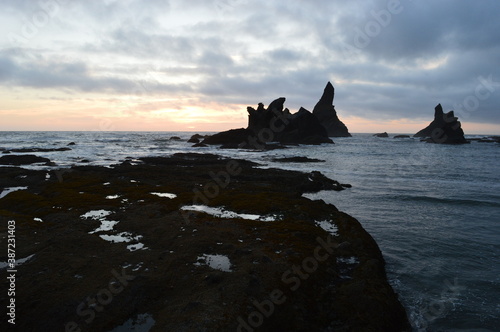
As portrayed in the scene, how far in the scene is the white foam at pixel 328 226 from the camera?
13.9 metres

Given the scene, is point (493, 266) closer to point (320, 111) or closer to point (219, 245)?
point (219, 245)

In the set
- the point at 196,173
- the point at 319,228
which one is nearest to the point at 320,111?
the point at 196,173

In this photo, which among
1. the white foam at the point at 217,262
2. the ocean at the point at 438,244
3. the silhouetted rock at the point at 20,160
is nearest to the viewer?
the ocean at the point at 438,244

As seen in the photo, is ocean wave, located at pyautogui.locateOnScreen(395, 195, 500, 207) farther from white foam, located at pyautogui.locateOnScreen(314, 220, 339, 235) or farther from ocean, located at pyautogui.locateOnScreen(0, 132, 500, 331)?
white foam, located at pyautogui.locateOnScreen(314, 220, 339, 235)

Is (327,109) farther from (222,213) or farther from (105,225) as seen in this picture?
(105,225)

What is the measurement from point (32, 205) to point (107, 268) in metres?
11.1

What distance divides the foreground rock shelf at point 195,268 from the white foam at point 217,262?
0.12ft

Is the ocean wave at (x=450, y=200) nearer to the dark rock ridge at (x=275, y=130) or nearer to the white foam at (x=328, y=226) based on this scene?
the white foam at (x=328, y=226)

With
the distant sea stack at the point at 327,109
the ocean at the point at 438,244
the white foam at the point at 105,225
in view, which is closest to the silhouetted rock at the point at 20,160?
the white foam at the point at 105,225

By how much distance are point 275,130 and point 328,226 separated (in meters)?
104

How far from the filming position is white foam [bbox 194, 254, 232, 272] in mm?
9566

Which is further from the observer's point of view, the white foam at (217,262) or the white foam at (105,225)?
the white foam at (105,225)

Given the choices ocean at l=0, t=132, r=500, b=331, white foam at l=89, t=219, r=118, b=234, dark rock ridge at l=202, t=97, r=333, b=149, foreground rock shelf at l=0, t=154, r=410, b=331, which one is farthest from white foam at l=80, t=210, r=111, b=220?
dark rock ridge at l=202, t=97, r=333, b=149

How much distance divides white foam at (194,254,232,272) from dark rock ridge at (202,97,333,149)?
277ft
